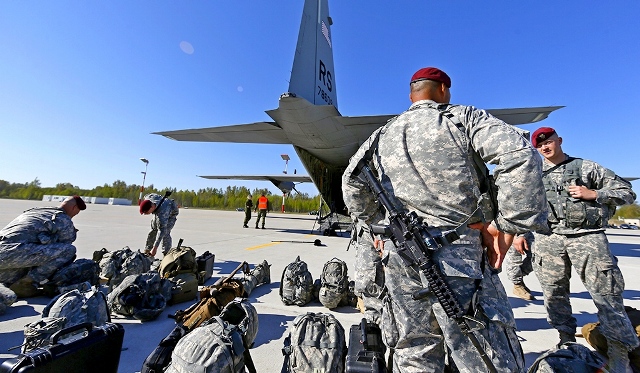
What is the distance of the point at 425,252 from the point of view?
140 cm

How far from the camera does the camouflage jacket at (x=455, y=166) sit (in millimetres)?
1292

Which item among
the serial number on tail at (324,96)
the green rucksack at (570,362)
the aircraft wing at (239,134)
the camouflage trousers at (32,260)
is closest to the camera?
the green rucksack at (570,362)

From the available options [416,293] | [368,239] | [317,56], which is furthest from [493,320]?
[317,56]

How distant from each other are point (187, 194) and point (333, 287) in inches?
2142

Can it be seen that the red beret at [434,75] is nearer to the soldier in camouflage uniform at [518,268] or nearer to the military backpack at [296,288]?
the military backpack at [296,288]

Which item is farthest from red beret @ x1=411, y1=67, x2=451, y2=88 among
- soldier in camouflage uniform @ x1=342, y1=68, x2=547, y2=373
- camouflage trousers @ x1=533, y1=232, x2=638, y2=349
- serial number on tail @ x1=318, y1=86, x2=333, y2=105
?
serial number on tail @ x1=318, y1=86, x2=333, y2=105

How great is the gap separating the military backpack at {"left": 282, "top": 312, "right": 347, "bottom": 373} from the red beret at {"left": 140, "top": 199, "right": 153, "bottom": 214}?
4705mm

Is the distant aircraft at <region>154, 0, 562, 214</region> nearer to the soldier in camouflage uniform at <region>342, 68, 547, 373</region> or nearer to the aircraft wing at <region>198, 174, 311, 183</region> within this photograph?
the soldier in camouflage uniform at <region>342, 68, 547, 373</region>

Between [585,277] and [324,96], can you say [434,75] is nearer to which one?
[585,277]

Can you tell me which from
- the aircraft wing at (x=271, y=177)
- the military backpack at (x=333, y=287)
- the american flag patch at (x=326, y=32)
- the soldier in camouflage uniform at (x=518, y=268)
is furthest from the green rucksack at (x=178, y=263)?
the aircraft wing at (x=271, y=177)

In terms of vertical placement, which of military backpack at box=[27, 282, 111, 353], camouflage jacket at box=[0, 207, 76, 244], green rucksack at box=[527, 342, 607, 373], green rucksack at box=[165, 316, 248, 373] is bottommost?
military backpack at box=[27, 282, 111, 353]

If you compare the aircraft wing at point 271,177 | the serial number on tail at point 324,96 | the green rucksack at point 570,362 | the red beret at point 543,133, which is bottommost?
the green rucksack at point 570,362

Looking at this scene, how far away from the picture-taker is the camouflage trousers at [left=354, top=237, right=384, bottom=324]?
2.46 meters

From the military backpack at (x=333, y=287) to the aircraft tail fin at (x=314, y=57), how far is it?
4.52m
